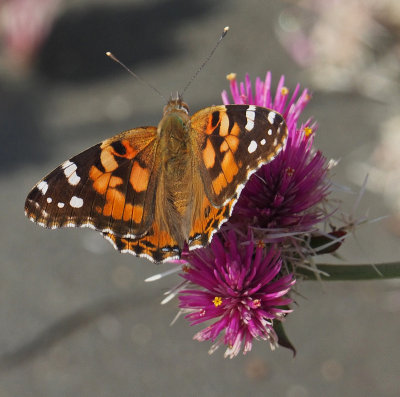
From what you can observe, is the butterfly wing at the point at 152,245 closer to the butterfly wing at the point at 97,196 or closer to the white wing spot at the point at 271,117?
the butterfly wing at the point at 97,196

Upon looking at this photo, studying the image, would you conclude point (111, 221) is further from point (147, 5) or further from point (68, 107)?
point (147, 5)

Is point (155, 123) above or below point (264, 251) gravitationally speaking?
below

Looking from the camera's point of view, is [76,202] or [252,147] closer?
[252,147]

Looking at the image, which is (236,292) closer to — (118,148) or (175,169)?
(175,169)

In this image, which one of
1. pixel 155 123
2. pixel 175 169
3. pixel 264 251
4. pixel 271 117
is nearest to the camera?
pixel 271 117

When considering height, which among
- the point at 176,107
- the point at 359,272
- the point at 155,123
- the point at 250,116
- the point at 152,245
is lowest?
the point at 155,123

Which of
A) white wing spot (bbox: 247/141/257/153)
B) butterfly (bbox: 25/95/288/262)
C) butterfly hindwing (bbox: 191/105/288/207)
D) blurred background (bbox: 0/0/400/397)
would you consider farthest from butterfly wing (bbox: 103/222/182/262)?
blurred background (bbox: 0/0/400/397)

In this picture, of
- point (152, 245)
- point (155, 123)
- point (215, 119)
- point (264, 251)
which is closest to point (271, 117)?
point (215, 119)

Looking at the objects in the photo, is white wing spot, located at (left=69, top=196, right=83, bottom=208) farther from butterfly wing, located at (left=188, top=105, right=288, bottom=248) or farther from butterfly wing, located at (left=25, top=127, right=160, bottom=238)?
butterfly wing, located at (left=188, top=105, right=288, bottom=248)
